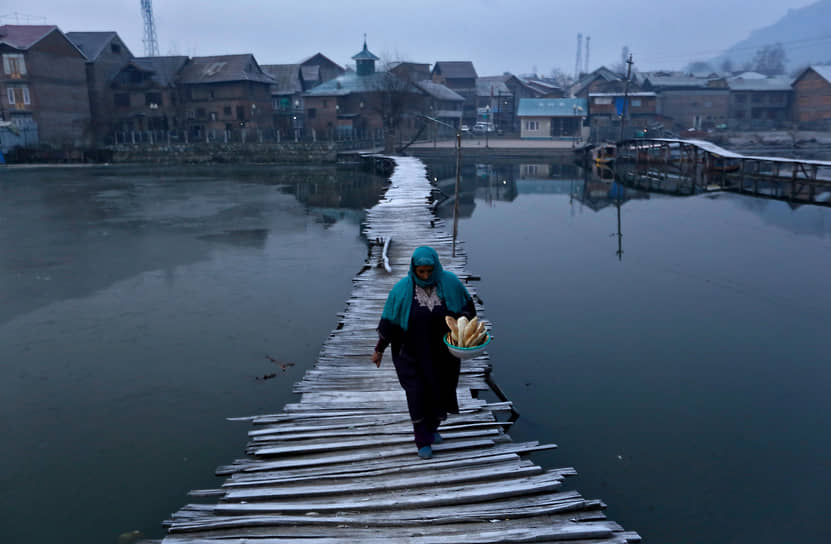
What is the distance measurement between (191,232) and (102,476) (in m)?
15.4

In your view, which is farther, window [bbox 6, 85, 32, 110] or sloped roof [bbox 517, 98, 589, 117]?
sloped roof [bbox 517, 98, 589, 117]

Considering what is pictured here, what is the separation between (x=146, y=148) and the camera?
5241 cm

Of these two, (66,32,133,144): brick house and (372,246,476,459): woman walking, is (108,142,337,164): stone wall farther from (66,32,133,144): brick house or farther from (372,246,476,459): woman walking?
(372,246,476,459): woman walking

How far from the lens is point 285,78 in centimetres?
6600

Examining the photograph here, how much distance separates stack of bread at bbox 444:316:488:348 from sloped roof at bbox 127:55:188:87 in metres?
60.5

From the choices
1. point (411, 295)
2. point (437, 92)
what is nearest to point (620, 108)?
point (437, 92)

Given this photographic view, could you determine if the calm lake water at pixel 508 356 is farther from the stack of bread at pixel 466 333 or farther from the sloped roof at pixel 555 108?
the sloped roof at pixel 555 108

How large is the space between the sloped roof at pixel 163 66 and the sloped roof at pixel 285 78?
918 centimetres

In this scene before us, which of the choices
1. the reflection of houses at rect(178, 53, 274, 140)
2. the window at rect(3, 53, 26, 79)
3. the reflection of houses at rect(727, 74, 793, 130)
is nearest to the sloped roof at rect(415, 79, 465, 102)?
the reflection of houses at rect(178, 53, 274, 140)

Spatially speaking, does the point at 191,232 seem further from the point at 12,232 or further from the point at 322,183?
the point at 322,183

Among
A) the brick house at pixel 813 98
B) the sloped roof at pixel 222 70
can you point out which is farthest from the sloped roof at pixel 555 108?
the sloped roof at pixel 222 70

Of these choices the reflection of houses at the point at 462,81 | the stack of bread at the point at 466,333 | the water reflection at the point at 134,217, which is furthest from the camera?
the reflection of houses at the point at 462,81

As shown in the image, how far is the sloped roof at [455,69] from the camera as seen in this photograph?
271 ft

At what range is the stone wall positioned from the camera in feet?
171
